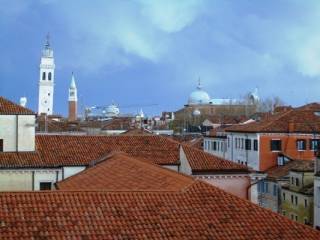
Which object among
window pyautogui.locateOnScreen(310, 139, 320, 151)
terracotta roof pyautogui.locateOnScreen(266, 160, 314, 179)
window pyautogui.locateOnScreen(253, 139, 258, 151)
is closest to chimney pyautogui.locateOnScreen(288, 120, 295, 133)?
window pyautogui.locateOnScreen(310, 139, 320, 151)

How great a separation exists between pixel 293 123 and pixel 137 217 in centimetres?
3426

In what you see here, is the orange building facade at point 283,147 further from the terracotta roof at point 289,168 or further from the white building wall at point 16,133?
the white building wall at point 16,133

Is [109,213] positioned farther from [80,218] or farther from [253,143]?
[253,143]

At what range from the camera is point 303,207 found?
38.1 m

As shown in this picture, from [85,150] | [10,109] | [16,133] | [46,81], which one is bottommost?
[85,150]

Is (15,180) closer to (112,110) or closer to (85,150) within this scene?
(85,150)

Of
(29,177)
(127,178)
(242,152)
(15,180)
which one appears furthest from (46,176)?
(242,152)

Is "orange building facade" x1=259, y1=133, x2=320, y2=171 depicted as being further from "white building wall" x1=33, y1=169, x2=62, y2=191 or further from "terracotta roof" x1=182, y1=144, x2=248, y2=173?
"white building wall" x1=33, y1=169, x2=62, y2=191

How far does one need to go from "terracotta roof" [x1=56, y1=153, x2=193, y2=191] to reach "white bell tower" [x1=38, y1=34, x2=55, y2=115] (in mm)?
118500

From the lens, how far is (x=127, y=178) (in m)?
21.9

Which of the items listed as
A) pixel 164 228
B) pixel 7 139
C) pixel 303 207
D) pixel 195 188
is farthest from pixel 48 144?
pixel 164 228

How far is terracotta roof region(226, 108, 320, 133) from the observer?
47406mm

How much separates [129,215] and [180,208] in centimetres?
146

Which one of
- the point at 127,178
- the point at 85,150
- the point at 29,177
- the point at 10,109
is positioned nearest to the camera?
the point at 127,178
